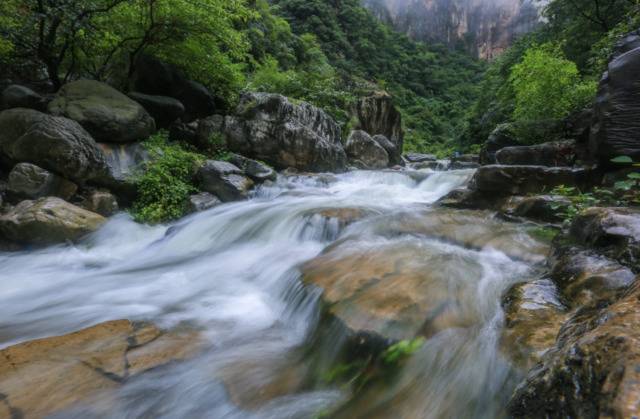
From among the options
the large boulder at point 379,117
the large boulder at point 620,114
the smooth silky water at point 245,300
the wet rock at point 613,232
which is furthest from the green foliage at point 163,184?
the large boulder at point 379,117

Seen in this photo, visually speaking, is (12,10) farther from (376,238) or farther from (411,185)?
(411,185)

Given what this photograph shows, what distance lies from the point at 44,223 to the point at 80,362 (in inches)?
150

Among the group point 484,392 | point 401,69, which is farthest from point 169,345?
point 401,69

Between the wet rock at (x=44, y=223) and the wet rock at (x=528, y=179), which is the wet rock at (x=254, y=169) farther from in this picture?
the wet rock at (x=528, y=179)

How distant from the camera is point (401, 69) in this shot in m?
47.8

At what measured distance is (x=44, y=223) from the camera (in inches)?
203

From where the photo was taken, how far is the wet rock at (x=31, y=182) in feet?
18.4

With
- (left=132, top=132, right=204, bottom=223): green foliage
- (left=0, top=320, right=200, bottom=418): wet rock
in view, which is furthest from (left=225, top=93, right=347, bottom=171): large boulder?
(left=0, top=320, right=200, bottom=418): wet rock

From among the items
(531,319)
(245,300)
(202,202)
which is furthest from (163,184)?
(531,319)

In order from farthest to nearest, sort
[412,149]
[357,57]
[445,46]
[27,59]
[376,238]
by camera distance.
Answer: [445,46] → [357,57] → [412,149] → [27,59] → [376,238]

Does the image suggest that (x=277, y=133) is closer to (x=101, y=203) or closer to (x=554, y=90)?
(x=101, y=203)

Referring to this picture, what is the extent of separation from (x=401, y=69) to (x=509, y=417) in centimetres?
5166

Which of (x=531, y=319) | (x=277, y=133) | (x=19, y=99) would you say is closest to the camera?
(x=531, y=319)

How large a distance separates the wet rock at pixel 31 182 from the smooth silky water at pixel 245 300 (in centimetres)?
113
